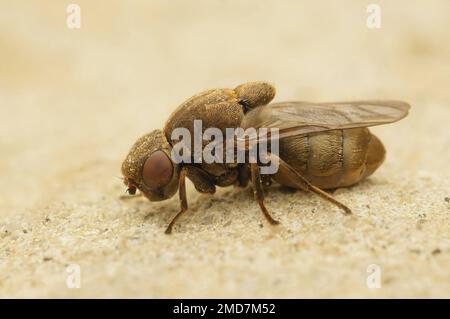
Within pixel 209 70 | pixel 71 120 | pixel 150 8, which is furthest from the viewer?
pixel 150 8

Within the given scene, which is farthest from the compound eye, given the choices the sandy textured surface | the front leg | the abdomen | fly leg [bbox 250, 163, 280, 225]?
the abdomen

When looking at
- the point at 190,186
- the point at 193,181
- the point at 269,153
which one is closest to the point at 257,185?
the point at 269,153

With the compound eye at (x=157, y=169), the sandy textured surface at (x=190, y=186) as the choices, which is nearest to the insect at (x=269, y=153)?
the compound eye at (x=157, y=169)

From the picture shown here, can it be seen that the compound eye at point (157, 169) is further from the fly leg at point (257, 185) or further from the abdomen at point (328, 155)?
the abdomen at point (328, 155)

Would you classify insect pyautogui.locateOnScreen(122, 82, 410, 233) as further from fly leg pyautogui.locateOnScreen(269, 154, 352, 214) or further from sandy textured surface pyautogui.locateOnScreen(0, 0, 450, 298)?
sandy textured surface pyautogui.locateOnScreen(0, 0, 450, 298)
